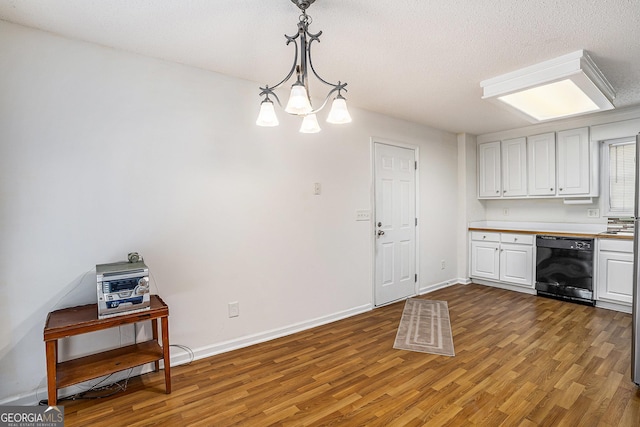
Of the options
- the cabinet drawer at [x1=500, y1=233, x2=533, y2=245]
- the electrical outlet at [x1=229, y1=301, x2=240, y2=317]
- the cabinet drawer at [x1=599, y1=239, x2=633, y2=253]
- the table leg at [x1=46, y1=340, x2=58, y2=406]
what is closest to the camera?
the table leg at [x1=46, y1=340, x2=58, y2=406]

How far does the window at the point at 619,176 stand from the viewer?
3.94 meters

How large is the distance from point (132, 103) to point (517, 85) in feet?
10.5

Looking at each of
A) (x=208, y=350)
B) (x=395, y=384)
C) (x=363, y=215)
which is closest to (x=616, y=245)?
(x=363, y=215)

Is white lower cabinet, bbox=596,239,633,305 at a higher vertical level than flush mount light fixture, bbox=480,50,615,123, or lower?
lower

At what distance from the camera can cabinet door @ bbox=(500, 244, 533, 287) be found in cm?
439

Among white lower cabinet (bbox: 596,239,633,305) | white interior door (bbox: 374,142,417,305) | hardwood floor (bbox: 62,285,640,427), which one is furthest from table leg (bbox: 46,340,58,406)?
white lower cabinet (bbox: 596,239,633,305)

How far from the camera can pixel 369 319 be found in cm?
358

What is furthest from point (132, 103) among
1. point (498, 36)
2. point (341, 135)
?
point (498, 36)

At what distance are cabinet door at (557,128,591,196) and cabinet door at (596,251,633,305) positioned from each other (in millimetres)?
896

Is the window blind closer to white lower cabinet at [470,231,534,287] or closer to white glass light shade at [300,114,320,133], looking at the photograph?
white lower cabinet at [470,231,534,287]

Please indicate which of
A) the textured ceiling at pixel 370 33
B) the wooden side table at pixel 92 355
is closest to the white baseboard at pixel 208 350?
the wooden side table at pixel 92 355

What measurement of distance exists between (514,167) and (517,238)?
3.65 feet

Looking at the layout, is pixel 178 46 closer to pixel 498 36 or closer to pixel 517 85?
pixel 498 36

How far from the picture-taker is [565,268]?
13.2 feet
